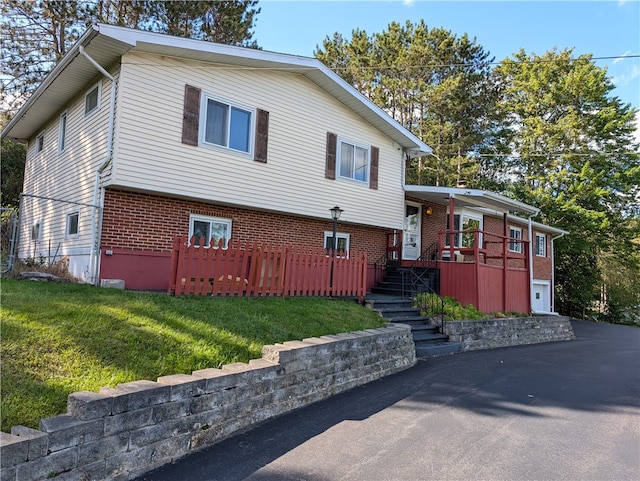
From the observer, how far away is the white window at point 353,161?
1287 cm

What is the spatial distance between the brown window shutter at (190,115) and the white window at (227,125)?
0.18m

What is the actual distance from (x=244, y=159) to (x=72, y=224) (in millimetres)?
4585

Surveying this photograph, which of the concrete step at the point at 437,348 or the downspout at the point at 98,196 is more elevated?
the downspout at the point at 98,196

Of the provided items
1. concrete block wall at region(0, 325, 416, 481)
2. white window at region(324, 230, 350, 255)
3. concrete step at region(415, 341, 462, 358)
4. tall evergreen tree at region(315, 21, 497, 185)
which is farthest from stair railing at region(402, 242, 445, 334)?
tall evergreen tree at region(315, 21, 497, 185)

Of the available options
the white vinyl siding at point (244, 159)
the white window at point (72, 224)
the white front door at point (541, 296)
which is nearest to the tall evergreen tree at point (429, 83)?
the white front door at point (541, 296)

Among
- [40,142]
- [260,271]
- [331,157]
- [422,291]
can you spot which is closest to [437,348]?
[422,291]

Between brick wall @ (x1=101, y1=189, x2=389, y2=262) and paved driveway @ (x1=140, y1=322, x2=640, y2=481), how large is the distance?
18.8ft

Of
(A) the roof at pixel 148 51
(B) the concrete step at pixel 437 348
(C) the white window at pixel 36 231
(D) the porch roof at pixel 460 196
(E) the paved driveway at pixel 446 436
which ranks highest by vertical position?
(A) the roof at pixel 148 51

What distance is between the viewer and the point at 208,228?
10.3 m

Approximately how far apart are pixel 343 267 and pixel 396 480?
6469 millimetres

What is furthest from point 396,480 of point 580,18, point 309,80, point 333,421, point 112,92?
point 580,18

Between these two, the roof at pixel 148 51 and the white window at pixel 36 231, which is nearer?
the roof at pixel 148 51

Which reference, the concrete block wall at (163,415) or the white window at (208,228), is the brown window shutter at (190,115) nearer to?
the white window at (208,228)

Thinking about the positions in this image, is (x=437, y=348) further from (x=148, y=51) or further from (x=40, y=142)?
(x=40, y=142)
